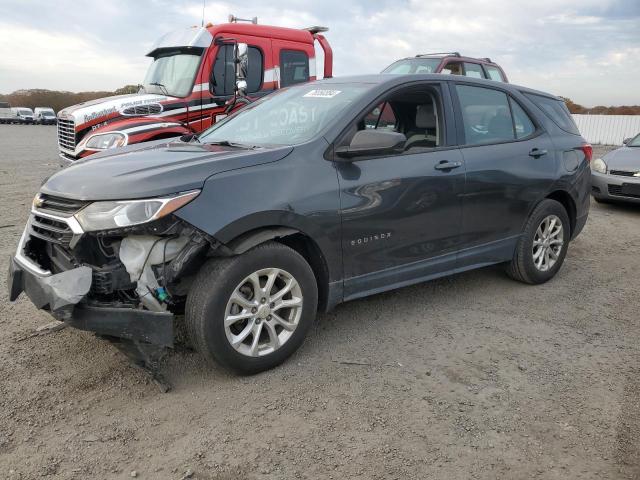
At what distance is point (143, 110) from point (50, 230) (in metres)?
5.04

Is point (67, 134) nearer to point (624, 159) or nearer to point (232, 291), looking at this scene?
point (232, 291)

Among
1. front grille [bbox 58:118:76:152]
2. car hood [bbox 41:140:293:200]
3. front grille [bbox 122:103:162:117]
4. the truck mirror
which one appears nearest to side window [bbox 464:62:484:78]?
the truck mirror

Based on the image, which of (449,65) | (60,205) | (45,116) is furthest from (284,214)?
(45,116)

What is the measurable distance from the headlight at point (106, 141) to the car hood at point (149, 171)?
346 centimetres

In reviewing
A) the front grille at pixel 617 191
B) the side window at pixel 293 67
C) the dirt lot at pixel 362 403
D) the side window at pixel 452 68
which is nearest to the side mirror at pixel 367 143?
the dirt lot at pixel 362 403

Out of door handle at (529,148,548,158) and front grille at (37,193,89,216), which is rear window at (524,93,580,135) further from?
front grille at (37,193,89,216)

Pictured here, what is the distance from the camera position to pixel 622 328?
405 centimetres

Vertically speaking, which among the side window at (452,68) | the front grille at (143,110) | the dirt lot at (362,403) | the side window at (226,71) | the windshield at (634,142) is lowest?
the dirt lot at (362,403)

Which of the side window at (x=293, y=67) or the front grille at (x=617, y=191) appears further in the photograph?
the side window at (x=293, y=67)

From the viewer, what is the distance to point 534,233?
4742 mm

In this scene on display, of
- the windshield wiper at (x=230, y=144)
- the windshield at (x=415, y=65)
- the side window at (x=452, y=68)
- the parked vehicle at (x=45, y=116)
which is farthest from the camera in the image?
the parked vehicle at (x=45, y=116)

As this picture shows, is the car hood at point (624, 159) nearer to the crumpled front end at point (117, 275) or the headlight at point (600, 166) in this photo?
the headlight at point (600, 166)

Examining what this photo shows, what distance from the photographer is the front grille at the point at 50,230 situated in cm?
298

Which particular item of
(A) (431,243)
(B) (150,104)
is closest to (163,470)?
(A) (431,243)
